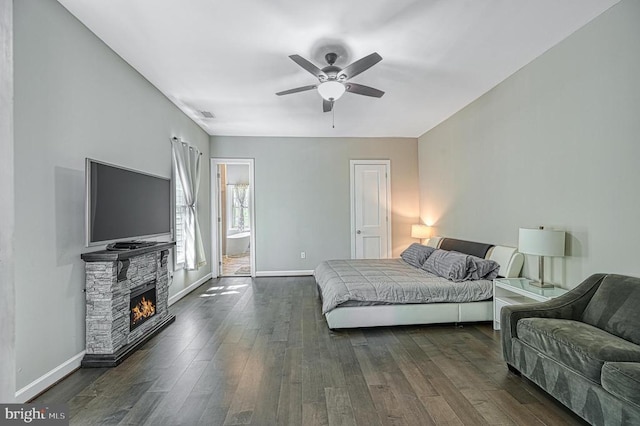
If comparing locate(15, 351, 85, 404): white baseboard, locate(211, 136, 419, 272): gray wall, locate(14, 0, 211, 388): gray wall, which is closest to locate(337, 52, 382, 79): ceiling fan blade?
locate(14, 0, 211, 388): gray wall

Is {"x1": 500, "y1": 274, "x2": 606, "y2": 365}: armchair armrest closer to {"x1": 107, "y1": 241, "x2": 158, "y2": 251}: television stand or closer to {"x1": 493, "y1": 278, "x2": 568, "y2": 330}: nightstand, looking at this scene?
{"x1": 493, "y1": 278, "x2": 568, "y2": 330}: nightstand

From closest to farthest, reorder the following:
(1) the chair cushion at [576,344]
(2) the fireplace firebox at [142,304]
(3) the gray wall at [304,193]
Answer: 1. (1) the chair cushion at [576,344]
2. (2) the fireplace firebox at [142,304]
3. (3) the gray wall at [304,193]

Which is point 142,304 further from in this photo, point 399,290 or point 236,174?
point 236,174

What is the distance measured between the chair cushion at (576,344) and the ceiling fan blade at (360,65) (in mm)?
2446

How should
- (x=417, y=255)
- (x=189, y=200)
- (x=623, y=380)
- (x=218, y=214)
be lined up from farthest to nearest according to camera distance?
(x=218, y=214)
(x=189, y=200)
(x=417, y=255)
(x=623, y=380)

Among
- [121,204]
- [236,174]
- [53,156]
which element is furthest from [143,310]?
[236,174]

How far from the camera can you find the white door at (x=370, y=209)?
6.70m

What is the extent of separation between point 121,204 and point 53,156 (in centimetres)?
69

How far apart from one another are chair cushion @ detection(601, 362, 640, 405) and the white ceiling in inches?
101

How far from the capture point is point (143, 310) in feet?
10.7

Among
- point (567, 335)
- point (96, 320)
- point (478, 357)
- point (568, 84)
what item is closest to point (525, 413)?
point (567, 335)

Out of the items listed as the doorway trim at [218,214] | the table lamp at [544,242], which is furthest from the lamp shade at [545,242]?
the doorway trim at [218,214]

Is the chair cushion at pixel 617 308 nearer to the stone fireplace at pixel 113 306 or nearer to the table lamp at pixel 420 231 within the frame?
the table lamp at pixel 420 231

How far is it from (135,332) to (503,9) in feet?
14.0
